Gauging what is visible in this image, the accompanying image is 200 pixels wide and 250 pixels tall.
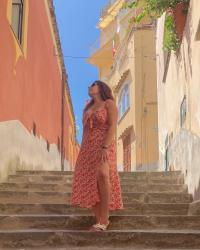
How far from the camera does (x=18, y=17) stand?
948 cm

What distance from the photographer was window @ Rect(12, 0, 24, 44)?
9209mm

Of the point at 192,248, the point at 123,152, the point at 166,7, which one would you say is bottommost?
the point at 192,248

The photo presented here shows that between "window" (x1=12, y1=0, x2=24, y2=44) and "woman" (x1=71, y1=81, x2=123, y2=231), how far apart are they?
4.63 meters

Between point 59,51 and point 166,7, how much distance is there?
7.98 meters

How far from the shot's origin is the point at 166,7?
8.90 meters

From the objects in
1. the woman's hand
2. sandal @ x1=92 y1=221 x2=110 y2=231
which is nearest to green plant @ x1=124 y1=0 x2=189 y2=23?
the woman's hand

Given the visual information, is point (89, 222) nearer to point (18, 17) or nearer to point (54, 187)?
point (54, 187)

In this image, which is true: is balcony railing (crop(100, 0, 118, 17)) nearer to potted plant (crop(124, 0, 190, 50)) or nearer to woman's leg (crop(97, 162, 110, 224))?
potted plant (crop(124, 0, 190, 50))

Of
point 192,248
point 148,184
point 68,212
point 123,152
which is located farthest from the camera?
point 123,152

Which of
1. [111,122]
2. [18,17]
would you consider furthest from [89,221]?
[18,17]

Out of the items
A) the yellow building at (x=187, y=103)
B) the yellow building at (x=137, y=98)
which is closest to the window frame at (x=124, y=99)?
the yellow building at (x=137, y=98)

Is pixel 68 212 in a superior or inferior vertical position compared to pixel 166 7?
inferior

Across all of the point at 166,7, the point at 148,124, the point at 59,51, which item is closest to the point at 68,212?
the point at 166,7

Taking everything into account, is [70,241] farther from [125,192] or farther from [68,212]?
[125,192]
